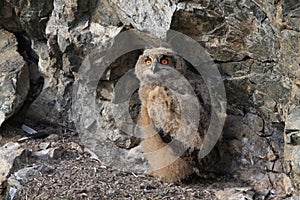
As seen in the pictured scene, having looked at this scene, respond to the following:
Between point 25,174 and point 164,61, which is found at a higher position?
point 164,61

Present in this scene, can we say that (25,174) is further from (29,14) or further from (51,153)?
(29,14)

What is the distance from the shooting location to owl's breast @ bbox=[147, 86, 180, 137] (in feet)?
14.0

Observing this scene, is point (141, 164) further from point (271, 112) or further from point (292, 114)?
point (292, 114)

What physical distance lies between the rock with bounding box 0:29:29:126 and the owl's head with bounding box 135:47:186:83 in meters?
1.37

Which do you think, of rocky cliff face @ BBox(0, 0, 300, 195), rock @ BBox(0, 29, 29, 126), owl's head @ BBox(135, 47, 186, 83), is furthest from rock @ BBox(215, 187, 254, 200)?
rock @ BBox(0, 29, 29, 126)

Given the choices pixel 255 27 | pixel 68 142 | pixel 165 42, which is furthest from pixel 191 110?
pixel 68 142

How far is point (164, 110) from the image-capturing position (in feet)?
14.1

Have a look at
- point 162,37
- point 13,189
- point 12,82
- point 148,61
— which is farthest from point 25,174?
point 162,37

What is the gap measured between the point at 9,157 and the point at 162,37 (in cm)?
172

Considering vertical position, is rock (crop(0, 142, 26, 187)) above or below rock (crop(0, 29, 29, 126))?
below

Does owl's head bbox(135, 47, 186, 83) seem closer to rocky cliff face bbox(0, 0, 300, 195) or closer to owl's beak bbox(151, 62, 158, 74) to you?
owl's beak bbox(151, 62, 158, 74)

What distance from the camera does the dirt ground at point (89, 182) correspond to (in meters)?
4.10

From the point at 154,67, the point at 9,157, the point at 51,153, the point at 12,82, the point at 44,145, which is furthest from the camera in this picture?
the point at 12,82

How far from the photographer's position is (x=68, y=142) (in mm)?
5047
